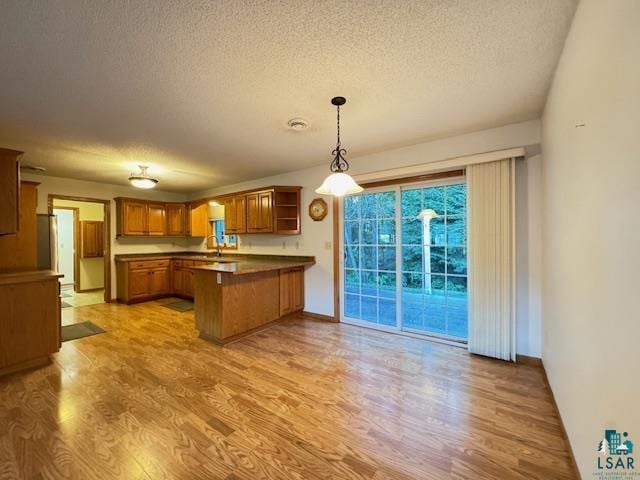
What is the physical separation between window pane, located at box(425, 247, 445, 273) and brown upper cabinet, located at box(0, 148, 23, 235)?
4613 millimetres

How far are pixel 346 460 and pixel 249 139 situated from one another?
3.07 metres

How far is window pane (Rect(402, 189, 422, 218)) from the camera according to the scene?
353 cm

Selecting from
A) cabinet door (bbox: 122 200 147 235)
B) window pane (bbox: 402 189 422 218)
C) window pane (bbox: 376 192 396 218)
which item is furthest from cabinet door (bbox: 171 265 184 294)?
window pane (bbox: 402 189 422 218)

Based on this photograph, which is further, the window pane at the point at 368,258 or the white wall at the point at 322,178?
the window pane at the point at 368,258

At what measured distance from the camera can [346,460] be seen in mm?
1553

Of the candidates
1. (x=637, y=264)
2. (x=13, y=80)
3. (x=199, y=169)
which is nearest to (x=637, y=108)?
(x=637, y=264)

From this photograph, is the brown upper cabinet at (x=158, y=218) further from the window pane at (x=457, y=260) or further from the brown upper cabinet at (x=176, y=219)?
the window pane at (x=457, y=260)

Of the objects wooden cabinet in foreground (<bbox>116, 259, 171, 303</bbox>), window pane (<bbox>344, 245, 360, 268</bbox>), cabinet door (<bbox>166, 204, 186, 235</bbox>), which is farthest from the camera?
cabinet door (<bbox>166, 204, 186, 235</bbox>)

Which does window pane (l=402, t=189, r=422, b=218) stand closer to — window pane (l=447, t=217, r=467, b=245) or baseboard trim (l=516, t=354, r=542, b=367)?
window pane (l=447, t=217, r=467, b=245)

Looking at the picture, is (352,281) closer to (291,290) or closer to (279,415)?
(291,290)

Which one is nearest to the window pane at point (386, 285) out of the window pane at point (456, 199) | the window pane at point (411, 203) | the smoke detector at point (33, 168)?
the window pane at point (411, 203)

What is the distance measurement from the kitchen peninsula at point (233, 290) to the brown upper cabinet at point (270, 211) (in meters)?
0.60

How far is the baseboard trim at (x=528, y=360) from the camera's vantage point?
266 centimetres

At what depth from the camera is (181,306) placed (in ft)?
17.0
